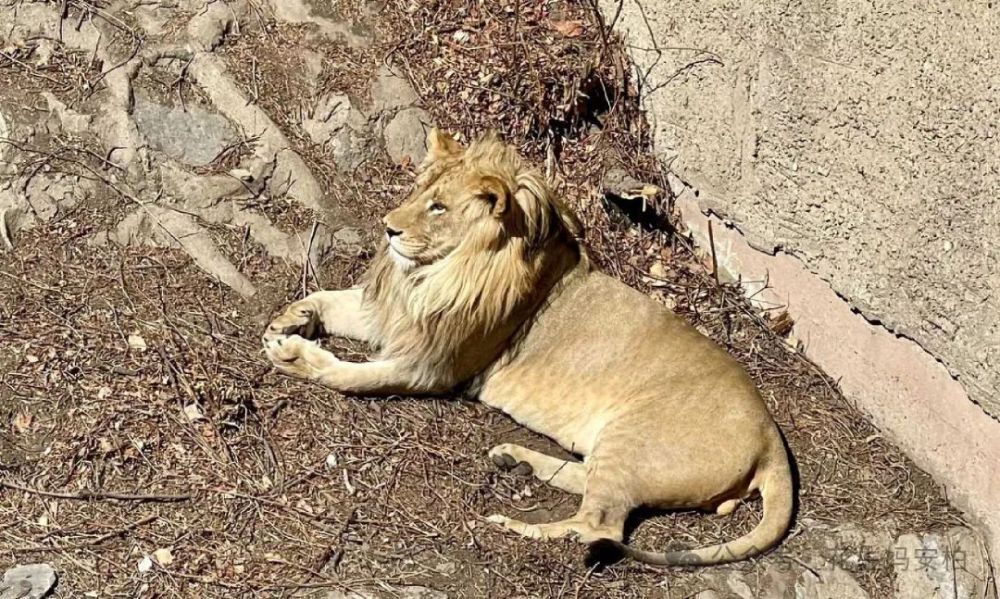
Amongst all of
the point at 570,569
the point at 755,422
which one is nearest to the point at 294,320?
the point at 570,569

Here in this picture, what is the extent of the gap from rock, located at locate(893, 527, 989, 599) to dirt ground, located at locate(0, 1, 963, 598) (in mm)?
76

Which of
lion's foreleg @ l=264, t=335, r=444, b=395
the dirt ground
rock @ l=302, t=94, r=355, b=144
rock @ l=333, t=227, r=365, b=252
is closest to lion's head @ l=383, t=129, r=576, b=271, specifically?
lion's foreleg @ l=264, t=335, r=444, b=395

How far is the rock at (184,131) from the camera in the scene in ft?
17.8

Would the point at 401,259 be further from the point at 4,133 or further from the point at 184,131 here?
the point at 4,133

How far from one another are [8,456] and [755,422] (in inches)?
109

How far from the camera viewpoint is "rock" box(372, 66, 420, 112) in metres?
5.92

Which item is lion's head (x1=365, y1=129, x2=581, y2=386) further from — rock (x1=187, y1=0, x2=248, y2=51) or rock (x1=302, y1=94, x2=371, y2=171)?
rock (x1=187, y1=0, x2=248, y2=51)

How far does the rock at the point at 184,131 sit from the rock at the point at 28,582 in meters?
2.23

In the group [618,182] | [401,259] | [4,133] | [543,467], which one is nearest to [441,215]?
[401,259]

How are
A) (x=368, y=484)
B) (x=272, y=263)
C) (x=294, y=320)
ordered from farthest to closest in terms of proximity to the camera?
1. (x=272, y=263)
2. (x=294, y=320)
3. (x=368, y=484)

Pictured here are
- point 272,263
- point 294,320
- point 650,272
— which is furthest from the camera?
point 650,272

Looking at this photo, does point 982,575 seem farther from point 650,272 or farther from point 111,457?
point 111,457

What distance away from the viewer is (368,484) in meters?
4.41

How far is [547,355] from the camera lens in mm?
4824
